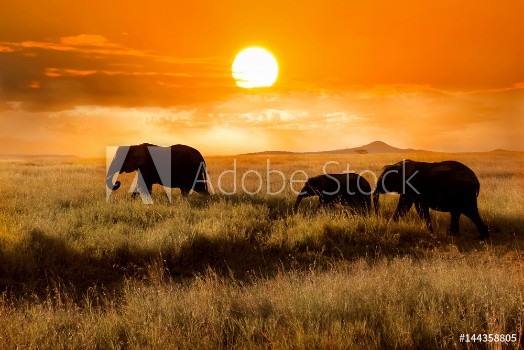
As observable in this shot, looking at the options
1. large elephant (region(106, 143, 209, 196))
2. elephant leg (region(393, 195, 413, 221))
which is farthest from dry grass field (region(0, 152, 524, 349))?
large elephant (region(106, 143, 209, 196))

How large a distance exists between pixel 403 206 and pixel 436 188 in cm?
110

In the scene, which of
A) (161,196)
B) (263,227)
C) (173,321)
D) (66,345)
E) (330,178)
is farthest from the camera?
(161,196)

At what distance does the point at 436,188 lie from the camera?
1130 cm

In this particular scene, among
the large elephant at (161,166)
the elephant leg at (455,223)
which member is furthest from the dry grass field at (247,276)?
the large elephant at (161,166)

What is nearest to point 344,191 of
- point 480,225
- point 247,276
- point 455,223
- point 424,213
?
point 424,213

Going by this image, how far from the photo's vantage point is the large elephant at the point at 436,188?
10898 mm

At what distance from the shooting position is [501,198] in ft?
50.2

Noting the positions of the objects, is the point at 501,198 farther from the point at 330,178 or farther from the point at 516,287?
the point at 516,287

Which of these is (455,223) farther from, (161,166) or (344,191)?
(161,166)

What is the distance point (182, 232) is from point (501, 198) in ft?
36.8

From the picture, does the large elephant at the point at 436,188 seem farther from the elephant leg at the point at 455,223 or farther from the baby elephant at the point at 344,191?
the baby elephant at the point at 344,191

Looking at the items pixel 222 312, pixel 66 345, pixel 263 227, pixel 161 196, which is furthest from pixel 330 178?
pixel 66 345

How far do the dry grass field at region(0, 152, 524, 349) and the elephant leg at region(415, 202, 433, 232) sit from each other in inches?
10.4

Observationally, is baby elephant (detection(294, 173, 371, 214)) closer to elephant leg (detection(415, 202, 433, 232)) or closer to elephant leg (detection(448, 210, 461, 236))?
elephant leg (detection(415, 202, 433, 232))
